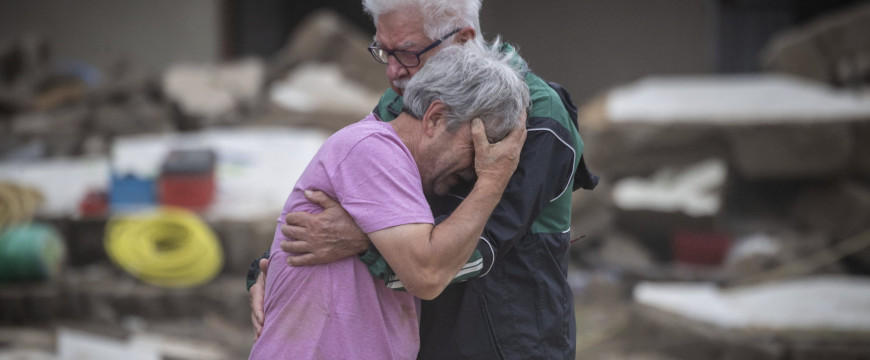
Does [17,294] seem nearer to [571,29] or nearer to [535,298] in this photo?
[535,298]

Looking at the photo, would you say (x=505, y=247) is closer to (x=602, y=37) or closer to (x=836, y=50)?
(x=836, y=50)

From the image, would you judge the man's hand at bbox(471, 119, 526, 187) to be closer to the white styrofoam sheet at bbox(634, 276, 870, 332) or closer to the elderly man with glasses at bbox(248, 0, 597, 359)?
the elderly man with glasses at bbox(248, 0, 597, 359)

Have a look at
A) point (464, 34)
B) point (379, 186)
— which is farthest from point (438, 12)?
point (379, 186)

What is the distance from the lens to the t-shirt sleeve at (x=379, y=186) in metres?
1.95

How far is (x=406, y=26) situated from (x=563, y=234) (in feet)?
2.25

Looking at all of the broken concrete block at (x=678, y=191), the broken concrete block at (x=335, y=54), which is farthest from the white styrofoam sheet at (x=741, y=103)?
the broken concrete block at (x=335, y=54)

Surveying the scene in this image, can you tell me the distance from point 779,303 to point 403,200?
15.9ft

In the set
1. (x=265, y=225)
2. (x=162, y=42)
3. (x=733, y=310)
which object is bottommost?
(x=733, y=310)

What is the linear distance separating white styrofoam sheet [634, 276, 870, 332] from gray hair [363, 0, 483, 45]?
391 centimetres

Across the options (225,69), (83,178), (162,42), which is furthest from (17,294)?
(162,42)

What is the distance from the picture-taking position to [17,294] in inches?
262

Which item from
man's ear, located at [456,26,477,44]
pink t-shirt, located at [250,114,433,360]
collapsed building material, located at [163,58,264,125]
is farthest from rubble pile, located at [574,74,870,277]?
pink t-shirt, located at [250,114,433,360]

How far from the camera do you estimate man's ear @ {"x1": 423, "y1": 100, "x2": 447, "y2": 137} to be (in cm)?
209

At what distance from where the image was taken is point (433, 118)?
2109 millimetres
